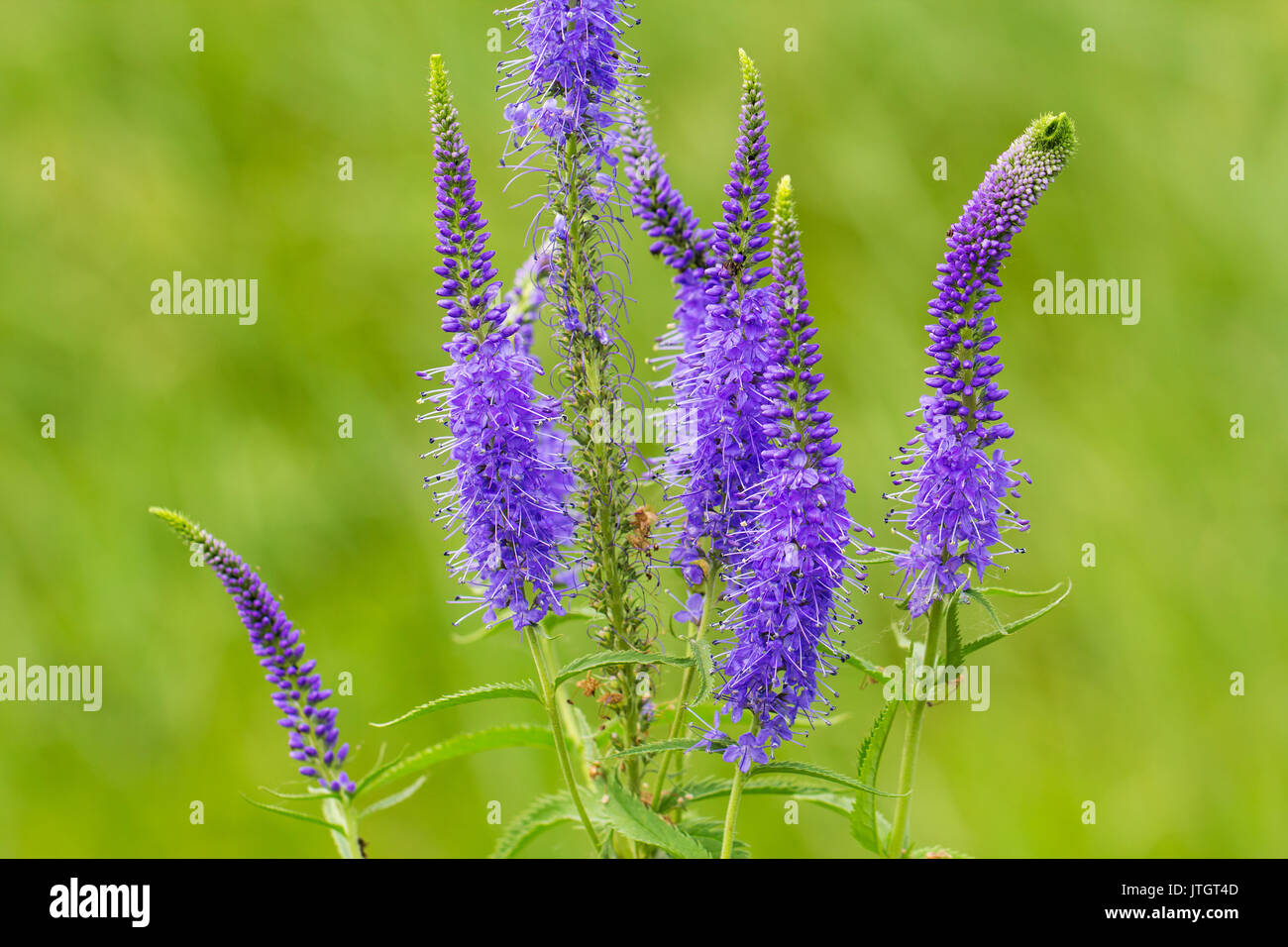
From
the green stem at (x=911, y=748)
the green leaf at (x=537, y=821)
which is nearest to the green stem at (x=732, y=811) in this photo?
the green stem at (x=911, y=748)

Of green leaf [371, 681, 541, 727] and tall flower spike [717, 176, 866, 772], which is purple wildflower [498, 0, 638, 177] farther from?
green leaf [371, 681, 541, 727]

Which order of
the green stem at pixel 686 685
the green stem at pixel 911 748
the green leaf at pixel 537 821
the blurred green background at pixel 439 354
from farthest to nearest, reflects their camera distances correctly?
1. the blurred green background at pixel 439 354
2. the green leaf at pixel 537 821
3. the green stem at pixel 686 685
4. the green stem at pixel 911 748

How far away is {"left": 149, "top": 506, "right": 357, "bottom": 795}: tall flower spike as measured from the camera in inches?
64.3

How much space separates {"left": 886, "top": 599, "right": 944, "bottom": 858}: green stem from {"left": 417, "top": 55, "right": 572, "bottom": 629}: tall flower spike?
1.80ft

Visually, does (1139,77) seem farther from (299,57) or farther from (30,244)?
(30,244)

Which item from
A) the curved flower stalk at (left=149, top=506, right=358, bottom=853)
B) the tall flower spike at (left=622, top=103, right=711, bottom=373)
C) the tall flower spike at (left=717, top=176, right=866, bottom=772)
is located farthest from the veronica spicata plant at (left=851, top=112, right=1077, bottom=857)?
the curved flower stalk at (left=149, top=506, right=358, bottom=853)

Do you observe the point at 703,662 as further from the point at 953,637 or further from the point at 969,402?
the point at 969,402

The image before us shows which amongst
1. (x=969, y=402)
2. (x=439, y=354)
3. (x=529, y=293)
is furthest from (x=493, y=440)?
(x=439, y=354)

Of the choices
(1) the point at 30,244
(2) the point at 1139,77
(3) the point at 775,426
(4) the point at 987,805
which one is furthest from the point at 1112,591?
(1) the point at 30,244

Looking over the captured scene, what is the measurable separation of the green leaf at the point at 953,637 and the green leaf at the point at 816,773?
209mm

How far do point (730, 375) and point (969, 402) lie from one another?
34 centimetres

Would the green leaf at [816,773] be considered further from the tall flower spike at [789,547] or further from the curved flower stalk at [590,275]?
the curved flower stalk at [590,275]

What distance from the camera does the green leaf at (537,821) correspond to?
1965mm

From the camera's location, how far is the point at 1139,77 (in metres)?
4.57
